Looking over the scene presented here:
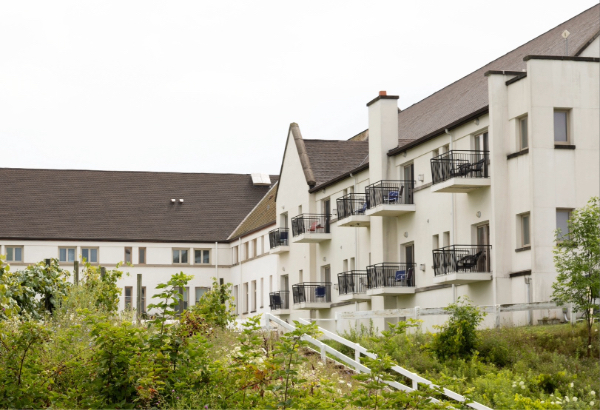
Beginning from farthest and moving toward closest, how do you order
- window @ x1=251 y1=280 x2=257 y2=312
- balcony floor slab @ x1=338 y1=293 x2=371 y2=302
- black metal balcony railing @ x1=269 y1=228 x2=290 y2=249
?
window @ x1=251 y1=280 x2=257 y2=312
black metal balcony railing @ x1=269 y1=228 x2=290 y2=249
balcony floor slab @ x1=338 y1=293 x2=371 y2=302

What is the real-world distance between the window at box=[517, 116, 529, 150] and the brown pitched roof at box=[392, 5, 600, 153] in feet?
4.66

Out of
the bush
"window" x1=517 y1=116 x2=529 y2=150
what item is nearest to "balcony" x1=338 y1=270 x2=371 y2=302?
"window" x1=517 y1=116 x2=529 y2=150

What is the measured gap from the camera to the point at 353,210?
46000 mm

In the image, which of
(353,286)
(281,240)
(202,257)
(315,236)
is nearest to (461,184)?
(353,286)

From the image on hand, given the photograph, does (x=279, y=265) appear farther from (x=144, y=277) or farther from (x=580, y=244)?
(x=580, y=244)

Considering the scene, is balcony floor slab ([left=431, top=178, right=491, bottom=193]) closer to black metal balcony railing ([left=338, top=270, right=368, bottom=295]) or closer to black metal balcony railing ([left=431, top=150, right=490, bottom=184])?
black metal balcony railing ([left=431, top=150, right=490, bottom=184])

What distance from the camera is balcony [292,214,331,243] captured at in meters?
51.0

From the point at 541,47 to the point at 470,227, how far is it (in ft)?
26.1

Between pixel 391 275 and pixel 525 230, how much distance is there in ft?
30.1

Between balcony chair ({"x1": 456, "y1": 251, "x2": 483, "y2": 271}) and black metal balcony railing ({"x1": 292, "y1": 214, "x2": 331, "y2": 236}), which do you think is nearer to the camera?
balcony chair ({"x1": 456, "y1": 251, "x2": 483, "y2": 271})

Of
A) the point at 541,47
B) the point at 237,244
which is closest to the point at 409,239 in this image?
the point at 541,47

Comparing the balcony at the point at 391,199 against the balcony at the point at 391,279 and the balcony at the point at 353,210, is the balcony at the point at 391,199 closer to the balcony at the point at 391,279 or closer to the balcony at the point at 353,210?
the balcony at the point at 353,210

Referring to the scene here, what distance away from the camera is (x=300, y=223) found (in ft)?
172

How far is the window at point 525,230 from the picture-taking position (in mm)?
33844
